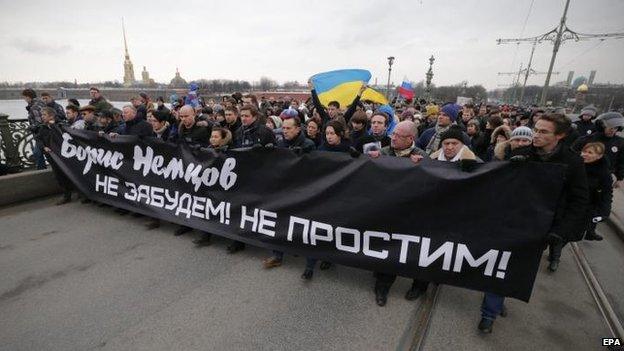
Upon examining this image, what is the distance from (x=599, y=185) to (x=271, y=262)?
3884mm

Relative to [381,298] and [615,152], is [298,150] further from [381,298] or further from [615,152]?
[615,152]

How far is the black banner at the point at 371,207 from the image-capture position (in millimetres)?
2539

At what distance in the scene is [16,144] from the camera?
6.00 meters

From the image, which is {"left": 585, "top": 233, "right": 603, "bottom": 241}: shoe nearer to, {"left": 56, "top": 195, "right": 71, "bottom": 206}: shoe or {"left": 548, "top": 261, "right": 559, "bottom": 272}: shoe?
{"left": 548, "top": 261, "right": 559, "bottom": 272}: shoe

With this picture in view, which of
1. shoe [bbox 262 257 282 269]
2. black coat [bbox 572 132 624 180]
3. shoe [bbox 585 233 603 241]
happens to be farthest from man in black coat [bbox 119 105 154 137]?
black coat [bbox 572 132 624 180]

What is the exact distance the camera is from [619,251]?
428cm

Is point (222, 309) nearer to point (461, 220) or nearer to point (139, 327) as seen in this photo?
point (139, 327)

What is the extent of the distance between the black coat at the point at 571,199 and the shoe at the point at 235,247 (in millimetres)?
3236

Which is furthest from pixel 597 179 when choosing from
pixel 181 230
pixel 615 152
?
pixel 181 230

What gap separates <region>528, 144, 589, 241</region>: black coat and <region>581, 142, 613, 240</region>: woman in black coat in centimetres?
138

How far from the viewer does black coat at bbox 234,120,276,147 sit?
4.07 m

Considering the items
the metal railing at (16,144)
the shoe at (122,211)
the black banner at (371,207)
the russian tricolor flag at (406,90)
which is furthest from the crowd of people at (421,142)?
the russian tricolor flag at (406,90)

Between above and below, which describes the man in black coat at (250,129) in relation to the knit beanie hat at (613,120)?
below

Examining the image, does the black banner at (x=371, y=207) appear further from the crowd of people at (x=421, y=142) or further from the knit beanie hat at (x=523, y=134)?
the knit beanie hat at (x=523, y=134)
